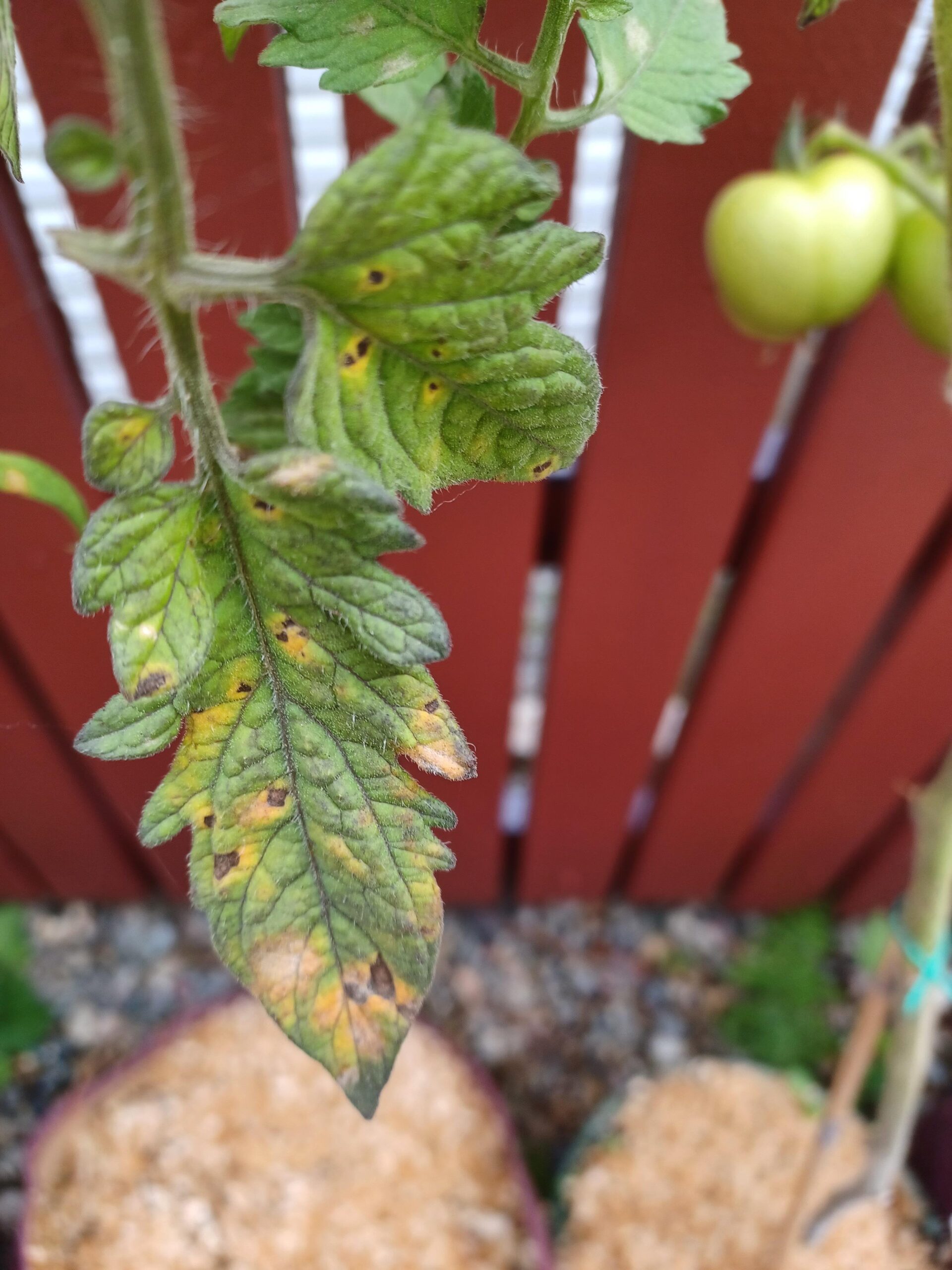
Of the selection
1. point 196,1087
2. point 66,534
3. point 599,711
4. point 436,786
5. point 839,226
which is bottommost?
point 196,1087

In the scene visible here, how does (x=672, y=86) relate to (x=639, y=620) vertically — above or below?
above

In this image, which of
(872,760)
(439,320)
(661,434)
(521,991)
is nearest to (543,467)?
(439,320)

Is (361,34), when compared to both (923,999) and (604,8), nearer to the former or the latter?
(604,8)

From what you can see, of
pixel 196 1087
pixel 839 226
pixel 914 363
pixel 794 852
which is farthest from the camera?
pixel 794 852

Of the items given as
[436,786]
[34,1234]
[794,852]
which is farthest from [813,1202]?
[34,1234]

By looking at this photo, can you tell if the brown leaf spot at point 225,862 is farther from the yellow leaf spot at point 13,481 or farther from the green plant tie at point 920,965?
the green plant tie at point 920,965

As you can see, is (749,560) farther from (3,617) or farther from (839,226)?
(3,617)
